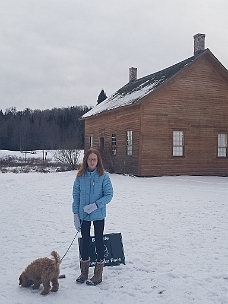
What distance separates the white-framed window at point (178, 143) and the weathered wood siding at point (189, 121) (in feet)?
0.68

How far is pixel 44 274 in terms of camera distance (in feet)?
17.4

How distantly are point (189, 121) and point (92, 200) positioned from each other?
17.6 metres

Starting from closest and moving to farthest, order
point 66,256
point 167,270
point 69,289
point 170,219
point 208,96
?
point 69,289 → point 167,270 → point 66,256 → point 170,219 → point 208,96

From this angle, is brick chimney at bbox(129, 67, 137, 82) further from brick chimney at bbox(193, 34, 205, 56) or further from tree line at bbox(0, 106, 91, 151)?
tree line at bbox(0, 106, 91, 151)

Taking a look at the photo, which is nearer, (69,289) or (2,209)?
(69,289)

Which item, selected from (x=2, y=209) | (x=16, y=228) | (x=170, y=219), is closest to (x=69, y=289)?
(x=16, y=228)

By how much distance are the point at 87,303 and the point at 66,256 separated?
2.13m

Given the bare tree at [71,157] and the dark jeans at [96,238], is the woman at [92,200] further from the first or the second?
the bare tree at [71,157]

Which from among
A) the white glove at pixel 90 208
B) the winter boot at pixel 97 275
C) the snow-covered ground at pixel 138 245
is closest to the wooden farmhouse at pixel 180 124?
the snow-covered ground at pixel 138 245

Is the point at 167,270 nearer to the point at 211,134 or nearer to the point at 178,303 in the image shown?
the point at 178,303

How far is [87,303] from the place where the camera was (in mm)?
5082

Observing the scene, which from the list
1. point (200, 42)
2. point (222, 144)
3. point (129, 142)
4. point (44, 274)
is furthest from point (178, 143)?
point (44, 274)

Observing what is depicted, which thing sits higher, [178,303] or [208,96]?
[208,96]

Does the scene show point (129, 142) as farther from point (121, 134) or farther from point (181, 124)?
point (181, 124)
